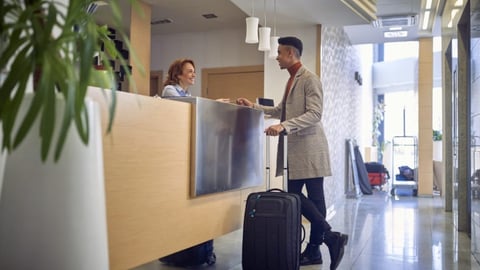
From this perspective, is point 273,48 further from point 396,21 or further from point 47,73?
point 47,73

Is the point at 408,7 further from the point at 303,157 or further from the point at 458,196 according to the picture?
the point at 303,157

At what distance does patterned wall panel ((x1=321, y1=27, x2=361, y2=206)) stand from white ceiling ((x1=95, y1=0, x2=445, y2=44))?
394 millimetres

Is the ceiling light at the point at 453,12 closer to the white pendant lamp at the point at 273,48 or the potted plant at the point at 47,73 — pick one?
the white pendant lamp at the point at 273,48

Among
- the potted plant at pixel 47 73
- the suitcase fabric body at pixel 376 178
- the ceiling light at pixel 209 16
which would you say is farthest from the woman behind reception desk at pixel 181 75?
the suitcase fabric body at pixel 376 178

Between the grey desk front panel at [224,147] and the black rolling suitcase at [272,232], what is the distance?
0.20 m

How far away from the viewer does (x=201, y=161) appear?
2.17 m

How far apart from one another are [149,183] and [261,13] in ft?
11.6

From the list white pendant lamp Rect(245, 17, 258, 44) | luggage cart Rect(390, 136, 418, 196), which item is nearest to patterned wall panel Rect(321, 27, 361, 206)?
luggage cart Rect(390, 136, 418, 196)

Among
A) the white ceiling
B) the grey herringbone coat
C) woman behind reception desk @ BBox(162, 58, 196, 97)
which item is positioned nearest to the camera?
the grey herringbone coat

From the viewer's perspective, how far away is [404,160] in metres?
9.18

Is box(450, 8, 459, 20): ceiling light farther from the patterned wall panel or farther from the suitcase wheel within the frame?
the suitcase wheel

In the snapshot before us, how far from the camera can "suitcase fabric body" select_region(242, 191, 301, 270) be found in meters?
2.43

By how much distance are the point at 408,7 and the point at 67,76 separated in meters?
5.92

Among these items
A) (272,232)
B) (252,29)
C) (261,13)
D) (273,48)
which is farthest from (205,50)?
(272,232)
